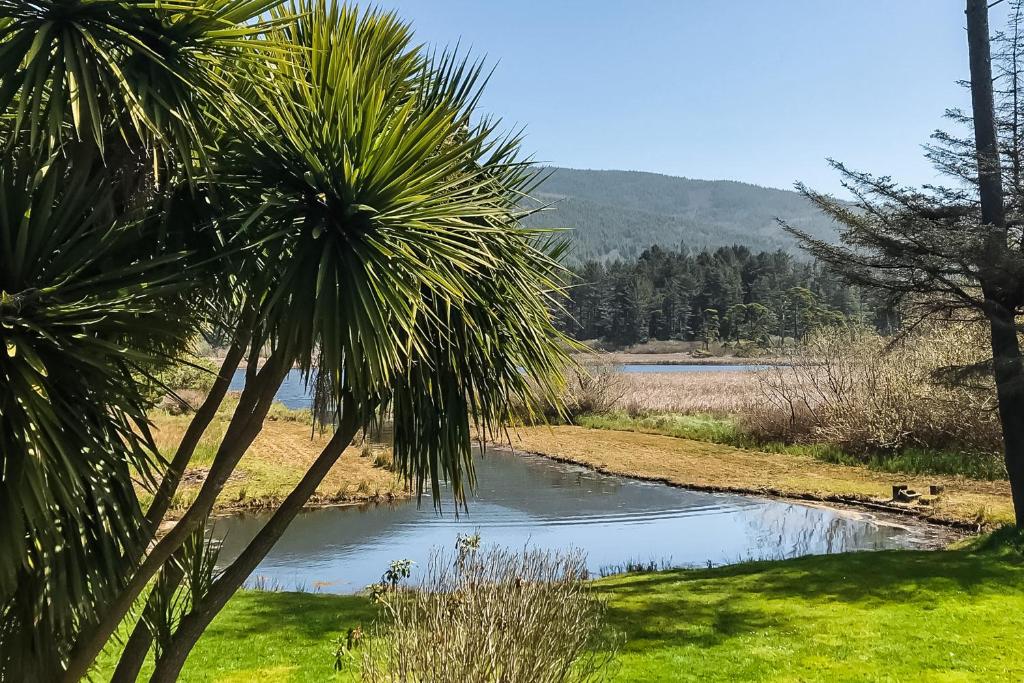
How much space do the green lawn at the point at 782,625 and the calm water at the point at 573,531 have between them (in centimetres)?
280

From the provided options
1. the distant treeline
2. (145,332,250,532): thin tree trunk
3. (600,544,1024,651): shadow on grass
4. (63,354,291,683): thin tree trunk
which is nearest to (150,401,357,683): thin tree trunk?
(63,354,291,683): thin tree trunk

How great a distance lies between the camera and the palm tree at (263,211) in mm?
2648

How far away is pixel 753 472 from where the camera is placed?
19938 mm

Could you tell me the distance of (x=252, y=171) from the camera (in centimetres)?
310

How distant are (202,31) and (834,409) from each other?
2204cm

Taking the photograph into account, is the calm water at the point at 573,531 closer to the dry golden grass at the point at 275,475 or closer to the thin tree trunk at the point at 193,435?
the dry golden grass at the point at 275,475

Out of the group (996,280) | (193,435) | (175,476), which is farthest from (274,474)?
(175,476)

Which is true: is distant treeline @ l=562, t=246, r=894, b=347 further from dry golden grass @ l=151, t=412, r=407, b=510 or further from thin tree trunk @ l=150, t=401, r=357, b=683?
thin tree trunk @ l=150, t=401, r=357, b=683

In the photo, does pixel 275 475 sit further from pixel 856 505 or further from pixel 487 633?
pixel 487 633

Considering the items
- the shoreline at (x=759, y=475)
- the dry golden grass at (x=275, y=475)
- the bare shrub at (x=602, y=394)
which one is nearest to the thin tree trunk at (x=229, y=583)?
the shoreline at (x=759, y=475)

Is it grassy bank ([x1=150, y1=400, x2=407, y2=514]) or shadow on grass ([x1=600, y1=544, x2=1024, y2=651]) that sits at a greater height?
shadow on grass ([x1=600, y1=544, x2=1024, y2=651])

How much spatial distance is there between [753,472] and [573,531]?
25.6 ft

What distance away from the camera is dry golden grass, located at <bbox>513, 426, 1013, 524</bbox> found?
14852mm

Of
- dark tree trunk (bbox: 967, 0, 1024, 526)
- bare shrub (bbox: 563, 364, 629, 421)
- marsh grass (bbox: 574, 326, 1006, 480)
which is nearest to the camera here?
dark tree trunk (bbox: 967, 0, 1024, 526)
